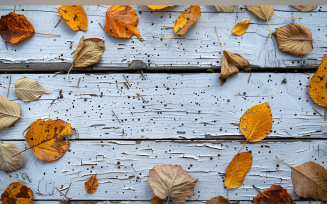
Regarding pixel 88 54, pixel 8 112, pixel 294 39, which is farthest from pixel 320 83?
pixel 8 112

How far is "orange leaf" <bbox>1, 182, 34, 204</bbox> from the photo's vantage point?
2.18 ft

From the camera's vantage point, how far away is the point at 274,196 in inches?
26.3

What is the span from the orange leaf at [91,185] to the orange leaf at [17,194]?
17cm

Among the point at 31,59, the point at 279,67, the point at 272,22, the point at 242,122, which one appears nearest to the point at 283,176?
the point at 242,122

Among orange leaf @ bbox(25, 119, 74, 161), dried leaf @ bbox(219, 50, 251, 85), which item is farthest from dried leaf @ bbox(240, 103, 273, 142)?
orange leaf @ bbox(25, 119, 74, 161)

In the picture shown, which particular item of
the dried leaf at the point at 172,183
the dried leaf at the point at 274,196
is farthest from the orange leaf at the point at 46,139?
the dried leaf at the point at 274,196

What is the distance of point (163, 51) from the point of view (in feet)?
2.25

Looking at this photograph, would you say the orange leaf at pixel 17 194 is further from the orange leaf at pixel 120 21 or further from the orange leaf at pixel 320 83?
the orange leaf at pixel 320 83

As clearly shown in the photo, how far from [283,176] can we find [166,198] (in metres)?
0.37

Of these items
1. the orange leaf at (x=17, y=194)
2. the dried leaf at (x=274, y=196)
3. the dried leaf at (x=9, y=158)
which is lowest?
→ the dried leaf at (x=274, y=196)

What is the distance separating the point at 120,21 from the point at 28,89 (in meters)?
0.35

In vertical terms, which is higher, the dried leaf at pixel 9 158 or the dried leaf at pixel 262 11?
the dried leaf at pixel 262 11

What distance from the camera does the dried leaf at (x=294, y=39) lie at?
665 mm

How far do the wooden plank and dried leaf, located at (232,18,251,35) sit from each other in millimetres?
135
